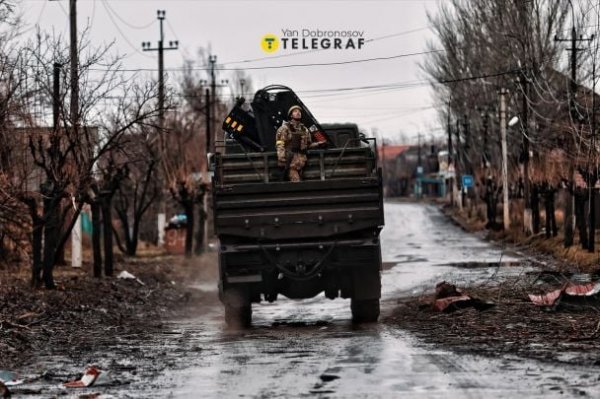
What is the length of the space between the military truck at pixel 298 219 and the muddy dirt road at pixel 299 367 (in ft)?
2.96

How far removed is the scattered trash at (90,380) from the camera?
1106 centimetres

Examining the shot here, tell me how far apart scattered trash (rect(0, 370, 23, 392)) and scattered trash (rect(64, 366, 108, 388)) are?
0.58 meters

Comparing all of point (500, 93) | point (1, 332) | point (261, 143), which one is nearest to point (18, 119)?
point (261, 143)

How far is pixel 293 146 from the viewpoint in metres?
17.2

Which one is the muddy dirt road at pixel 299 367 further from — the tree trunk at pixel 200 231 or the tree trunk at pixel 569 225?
the tree trunk at pixel 200 231

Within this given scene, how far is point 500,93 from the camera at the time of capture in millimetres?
54500

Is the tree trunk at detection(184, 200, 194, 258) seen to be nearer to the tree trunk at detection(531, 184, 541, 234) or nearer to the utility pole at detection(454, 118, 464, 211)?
the tree trunk at detection(531, 184, 541, 234)

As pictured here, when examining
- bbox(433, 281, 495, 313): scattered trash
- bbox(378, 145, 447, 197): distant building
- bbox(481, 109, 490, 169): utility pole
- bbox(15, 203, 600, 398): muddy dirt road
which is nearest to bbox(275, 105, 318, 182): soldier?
bbox(15, 203, 600, 398): muddy dirt road

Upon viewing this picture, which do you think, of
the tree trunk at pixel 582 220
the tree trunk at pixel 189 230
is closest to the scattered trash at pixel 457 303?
the tree trunk at pixel 582 220

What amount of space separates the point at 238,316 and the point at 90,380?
271 inches

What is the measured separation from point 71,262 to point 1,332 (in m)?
19.8

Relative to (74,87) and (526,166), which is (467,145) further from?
(74,87)

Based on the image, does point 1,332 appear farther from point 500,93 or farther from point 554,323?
point 500,93

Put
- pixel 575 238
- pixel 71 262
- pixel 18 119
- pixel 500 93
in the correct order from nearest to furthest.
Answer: pixel 18 119 < pixel 71 262 < pixel 575 238 < pixel 500 93
